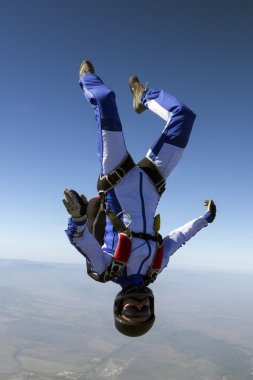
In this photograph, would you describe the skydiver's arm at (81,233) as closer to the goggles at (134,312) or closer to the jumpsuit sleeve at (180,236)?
the goggles at (134,312)

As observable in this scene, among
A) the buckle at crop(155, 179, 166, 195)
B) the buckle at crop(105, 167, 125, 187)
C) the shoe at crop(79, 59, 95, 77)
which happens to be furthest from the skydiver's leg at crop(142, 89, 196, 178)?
the shoe at crop(79, 59, 95, 77)

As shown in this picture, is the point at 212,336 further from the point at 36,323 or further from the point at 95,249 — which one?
the point at 95,249

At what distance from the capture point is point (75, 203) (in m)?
2.98

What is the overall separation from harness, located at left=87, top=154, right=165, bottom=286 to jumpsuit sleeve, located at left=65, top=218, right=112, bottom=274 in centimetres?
10

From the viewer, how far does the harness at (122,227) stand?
150 inches

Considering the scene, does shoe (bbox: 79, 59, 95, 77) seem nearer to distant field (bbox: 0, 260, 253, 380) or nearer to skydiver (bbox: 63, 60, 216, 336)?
skydiver (bbox: 63, 60, 216, 336)

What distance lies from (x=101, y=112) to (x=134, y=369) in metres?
116

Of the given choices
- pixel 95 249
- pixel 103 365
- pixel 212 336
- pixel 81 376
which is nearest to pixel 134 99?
pixel 95 249

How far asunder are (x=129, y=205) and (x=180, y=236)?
47.1 inches

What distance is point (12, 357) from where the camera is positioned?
112 metres

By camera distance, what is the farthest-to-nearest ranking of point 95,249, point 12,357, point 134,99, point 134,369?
point 12,357
point 134,369
point 134,99
point 95,249

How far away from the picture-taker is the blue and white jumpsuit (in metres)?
3.98

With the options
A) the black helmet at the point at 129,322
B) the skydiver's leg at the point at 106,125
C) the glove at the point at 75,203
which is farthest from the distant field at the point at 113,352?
the glove at the point at 75,203

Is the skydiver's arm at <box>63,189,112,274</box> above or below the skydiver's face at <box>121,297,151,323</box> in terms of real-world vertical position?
above
